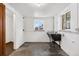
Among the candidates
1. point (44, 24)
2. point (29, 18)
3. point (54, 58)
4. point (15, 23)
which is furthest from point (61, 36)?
point (54, 58)

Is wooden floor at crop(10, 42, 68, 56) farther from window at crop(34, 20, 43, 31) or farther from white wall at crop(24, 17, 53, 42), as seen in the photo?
A: window at crop(34, 20, 43, 31)

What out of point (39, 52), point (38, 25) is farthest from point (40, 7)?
point (38, 25)

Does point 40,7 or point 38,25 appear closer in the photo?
point 40,7

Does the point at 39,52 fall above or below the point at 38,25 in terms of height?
below

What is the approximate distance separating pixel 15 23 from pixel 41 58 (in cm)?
494

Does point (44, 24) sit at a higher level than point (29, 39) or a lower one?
higher

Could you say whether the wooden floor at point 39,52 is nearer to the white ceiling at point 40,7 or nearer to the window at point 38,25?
the white ceiling at point 40,7

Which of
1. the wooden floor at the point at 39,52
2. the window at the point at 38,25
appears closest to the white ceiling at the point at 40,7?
the wooden floor at the point at 39,52

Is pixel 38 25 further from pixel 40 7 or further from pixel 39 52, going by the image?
pixel 39 52

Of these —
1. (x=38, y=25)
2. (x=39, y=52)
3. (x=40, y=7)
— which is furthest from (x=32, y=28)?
(x=39, y=52)

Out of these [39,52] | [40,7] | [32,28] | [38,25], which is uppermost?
[40,7]

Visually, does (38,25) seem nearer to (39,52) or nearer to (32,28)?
(32,28)

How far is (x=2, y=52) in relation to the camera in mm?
3168

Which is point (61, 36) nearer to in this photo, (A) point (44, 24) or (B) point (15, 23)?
(B) point (15, 23)
